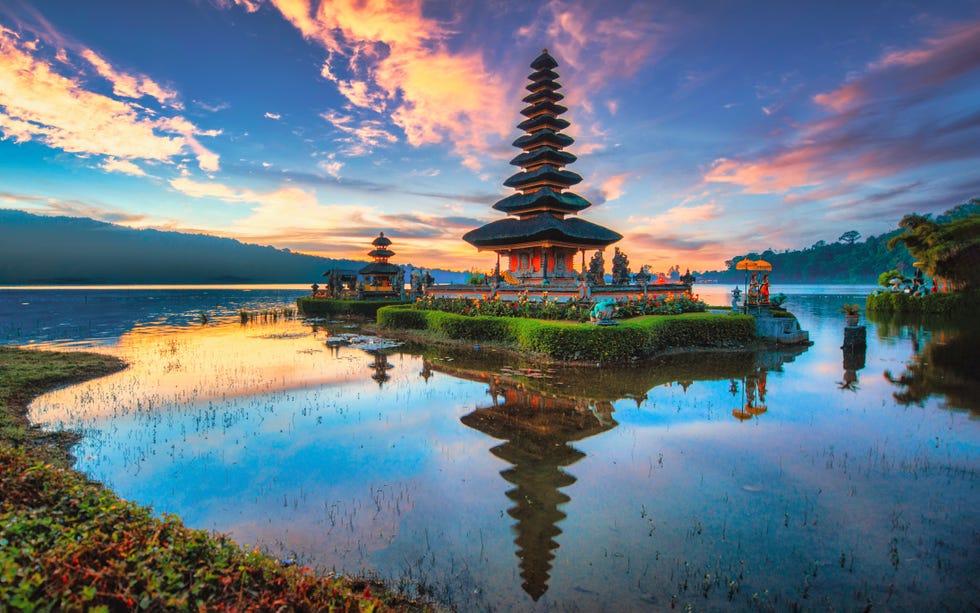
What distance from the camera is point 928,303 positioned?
34.2m

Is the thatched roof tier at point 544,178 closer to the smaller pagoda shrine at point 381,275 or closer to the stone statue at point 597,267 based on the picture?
the stone statue at point 597,267

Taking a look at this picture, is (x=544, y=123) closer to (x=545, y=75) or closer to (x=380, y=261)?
(x=545, y=75)

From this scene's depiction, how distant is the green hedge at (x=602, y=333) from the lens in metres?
15.8

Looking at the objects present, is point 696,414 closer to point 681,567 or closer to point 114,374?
point 681,567

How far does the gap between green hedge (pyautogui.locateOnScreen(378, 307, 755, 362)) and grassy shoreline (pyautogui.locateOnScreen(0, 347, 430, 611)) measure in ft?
40.6

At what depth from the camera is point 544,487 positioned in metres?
6.50

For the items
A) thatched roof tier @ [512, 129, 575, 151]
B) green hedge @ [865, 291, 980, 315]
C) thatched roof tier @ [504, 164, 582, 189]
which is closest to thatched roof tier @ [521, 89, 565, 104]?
thatched roof tier @ [512, 129, 575, 151]

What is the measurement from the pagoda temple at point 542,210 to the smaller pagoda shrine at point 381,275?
1522 cm

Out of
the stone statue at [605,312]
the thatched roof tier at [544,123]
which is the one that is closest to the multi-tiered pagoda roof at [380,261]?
the thatched roof tier at [544,123]

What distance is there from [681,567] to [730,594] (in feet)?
1.67

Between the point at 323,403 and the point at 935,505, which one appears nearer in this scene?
the point at 935,505

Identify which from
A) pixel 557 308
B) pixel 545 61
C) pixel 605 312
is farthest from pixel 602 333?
pixel 545 61

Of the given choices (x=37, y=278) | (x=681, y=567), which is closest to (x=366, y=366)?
(x=681, y=567)

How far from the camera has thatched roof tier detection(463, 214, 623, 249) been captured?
27656 millimetres
